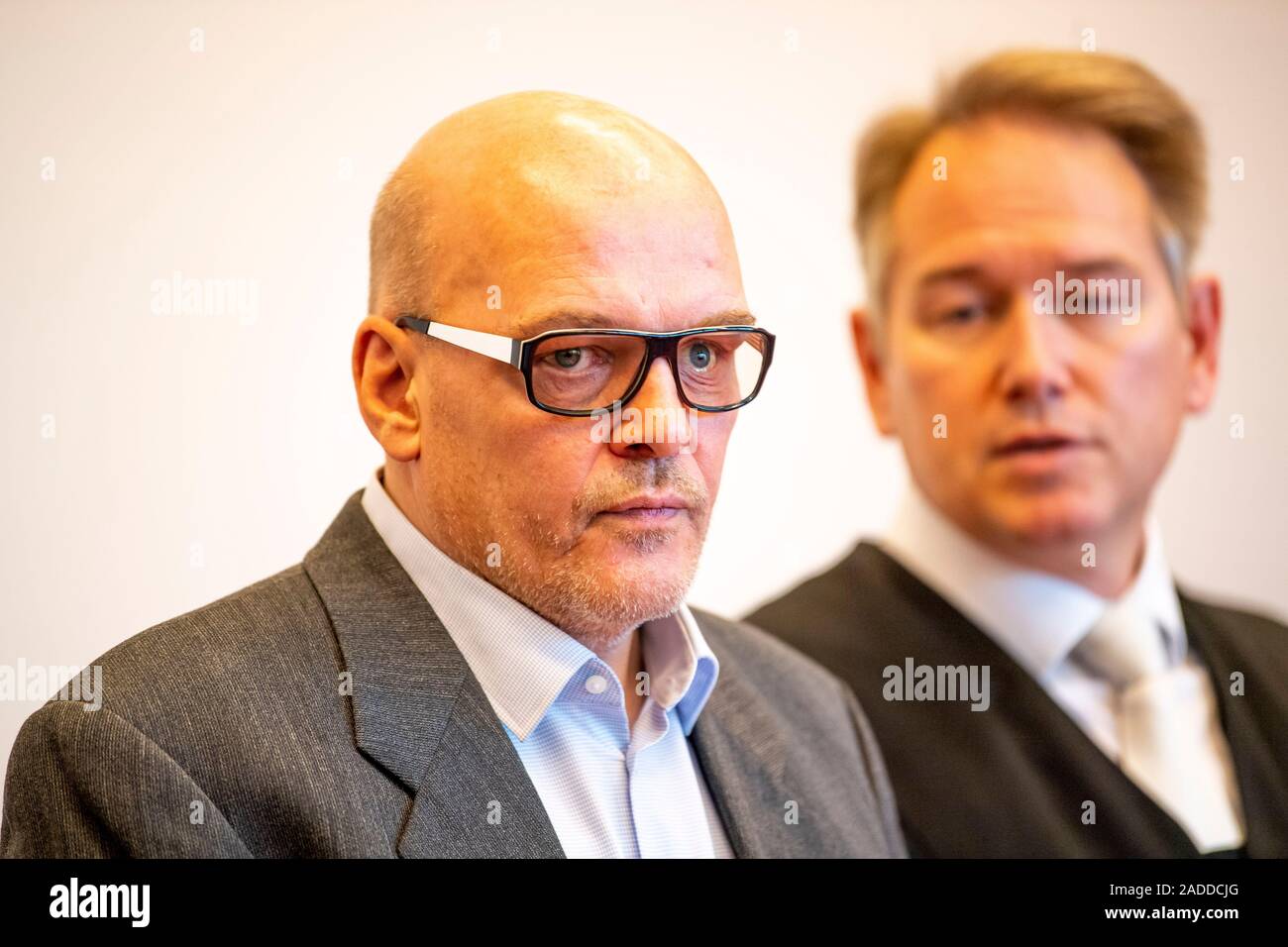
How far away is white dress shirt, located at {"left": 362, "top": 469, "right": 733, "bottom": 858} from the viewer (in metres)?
1.82

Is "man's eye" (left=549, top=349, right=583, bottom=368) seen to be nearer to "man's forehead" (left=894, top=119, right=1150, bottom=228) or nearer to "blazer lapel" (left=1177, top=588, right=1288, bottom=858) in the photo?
"man's forehead" (left=894, top=119, right=1150, bottom=228)

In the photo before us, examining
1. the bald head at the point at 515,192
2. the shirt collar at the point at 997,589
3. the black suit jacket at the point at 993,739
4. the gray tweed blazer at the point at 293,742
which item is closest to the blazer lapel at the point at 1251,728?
the black suit jacket at the point at 993,739

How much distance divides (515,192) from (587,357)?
0.24 meters

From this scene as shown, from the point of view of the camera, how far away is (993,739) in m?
2.36

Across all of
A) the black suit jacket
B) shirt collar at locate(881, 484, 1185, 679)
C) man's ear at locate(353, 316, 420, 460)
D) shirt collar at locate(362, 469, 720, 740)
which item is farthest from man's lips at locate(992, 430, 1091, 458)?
man's ear at locate(353, 316, 420, 460)

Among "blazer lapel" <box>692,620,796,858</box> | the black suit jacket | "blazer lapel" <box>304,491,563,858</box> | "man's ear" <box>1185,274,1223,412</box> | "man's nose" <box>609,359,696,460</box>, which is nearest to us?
"blazer lapel" <box>304,491,563,858</box>

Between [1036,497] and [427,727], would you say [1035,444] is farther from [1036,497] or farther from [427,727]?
[427,727]

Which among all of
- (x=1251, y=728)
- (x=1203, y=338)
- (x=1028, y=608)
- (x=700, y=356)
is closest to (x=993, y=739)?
(x=1028, y=608)

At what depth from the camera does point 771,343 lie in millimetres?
1942

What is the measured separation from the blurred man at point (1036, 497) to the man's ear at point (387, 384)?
33.2 inches

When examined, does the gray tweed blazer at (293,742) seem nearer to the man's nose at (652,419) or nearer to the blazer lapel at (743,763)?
the blazer lapel at (743,763)
